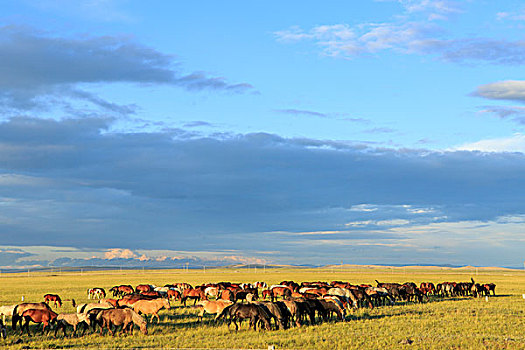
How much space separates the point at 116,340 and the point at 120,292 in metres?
27.7

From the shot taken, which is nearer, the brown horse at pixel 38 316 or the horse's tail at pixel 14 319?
the brown horse at pixel 38 316

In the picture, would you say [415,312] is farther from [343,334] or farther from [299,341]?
[299,341]

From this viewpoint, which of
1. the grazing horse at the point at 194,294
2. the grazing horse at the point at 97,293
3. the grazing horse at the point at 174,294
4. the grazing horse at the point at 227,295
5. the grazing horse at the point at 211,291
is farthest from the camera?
the grazing horse at the point at 97,293

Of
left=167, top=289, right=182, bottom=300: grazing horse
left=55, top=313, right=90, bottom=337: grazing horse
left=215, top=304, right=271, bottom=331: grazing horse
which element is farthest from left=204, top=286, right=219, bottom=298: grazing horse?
left=55, top=313, right=90, bottom=337: grazing horse

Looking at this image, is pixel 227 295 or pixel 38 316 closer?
pixel 38 316

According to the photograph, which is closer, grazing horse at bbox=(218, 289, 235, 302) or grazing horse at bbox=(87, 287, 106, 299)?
grazing horse at bbox=(218, 289, 235, 302)

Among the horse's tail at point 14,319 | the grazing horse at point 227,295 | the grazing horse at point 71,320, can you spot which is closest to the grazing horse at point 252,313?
the grazing horse at point 71,320

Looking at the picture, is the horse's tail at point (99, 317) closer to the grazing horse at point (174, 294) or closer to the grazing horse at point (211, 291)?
the grazing horse at point (174, 294)

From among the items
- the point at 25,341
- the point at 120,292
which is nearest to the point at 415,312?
the point at 25,341

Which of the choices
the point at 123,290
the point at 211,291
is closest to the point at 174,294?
the point at 211,291

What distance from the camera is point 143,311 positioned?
1008 inches

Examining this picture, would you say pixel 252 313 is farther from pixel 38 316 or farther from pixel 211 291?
pixel 211 291

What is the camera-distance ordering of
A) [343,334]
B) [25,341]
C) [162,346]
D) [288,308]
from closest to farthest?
1. [162,346]
2. [25,341]
3. [343,334]
4. [288,308]

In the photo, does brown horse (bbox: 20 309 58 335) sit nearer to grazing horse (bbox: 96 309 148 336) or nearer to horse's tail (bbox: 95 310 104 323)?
horse's tail (bbox: 95 310 104 323)
